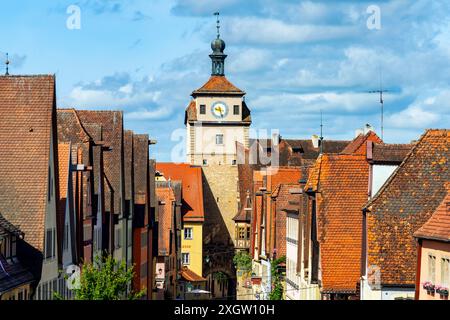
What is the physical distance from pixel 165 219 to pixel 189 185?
34.6 m

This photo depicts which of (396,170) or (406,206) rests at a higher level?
(396,170)

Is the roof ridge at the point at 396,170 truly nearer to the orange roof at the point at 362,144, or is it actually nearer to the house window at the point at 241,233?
the orange roof at the point at 362,144

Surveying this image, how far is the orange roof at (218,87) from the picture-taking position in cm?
13725

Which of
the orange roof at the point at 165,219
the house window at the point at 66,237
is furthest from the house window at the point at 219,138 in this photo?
the house window at the point at 66,237

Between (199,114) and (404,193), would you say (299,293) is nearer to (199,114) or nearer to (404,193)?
(404,193)

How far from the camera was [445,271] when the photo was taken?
23.1 metres

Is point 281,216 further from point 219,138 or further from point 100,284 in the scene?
point 219,138

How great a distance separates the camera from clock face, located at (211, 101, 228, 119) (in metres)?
138

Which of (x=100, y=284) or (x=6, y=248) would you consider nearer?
(x=6, y=248)

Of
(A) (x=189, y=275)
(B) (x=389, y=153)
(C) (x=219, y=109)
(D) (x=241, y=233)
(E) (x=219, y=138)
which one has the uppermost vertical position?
(C) (x=219, y=109)

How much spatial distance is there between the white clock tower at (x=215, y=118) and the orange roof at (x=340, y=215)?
101137 mm

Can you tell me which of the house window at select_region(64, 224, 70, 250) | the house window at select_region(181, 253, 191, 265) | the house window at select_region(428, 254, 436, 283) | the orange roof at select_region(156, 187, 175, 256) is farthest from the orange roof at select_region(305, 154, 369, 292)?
the house window at select_region(181, 253, 191, 265)

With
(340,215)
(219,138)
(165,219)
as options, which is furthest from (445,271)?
(219,138)
